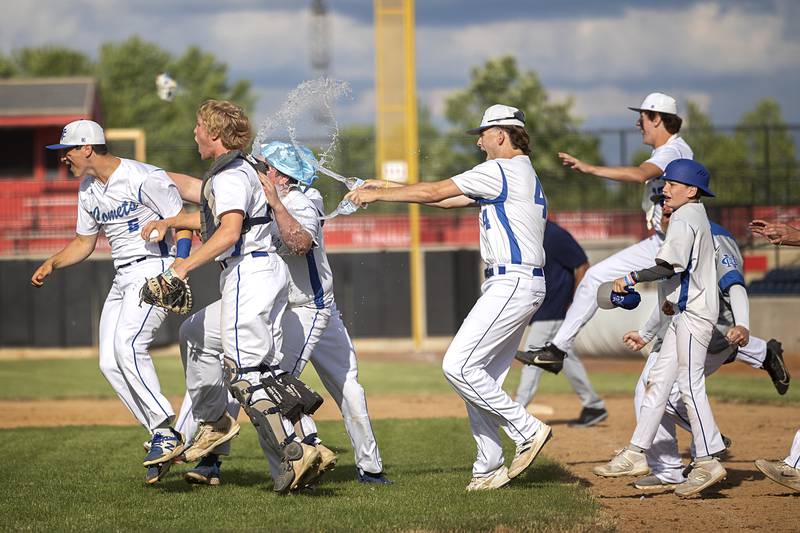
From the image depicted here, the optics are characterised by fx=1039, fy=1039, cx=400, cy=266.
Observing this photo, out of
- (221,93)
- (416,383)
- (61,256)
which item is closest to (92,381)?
(416,383)

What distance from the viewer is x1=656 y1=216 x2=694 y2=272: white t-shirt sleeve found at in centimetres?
634

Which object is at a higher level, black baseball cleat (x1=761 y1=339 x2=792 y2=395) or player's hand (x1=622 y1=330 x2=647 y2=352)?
player's hand (x1=622 y1=330 x2=647 y2=352)

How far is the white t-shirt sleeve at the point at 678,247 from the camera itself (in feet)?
20.8

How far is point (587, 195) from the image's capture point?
98.4 ft

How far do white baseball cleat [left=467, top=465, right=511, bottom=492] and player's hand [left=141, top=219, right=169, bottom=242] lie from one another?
8.38 feet

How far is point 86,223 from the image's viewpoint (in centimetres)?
723

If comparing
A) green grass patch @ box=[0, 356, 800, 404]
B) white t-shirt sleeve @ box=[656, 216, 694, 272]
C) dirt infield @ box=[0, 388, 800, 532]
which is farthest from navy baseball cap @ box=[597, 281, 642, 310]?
green grass patch @ box=[0, 356, 800, 404]

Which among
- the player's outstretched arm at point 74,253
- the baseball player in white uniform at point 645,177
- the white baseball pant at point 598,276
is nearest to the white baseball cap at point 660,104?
the baseball player in white uniform at point 645,177

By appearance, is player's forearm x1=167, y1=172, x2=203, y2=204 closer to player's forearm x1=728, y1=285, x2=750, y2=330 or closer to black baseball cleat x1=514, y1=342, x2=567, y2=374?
black baseball cleat x1=514, y1=342, x2=567, y2=374

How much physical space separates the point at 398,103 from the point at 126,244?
1350 centimetres

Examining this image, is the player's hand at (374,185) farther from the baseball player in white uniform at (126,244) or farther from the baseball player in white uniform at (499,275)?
the baseball player in white uniform at (126,244)

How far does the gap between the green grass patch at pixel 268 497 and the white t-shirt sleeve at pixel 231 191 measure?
5.79 ft

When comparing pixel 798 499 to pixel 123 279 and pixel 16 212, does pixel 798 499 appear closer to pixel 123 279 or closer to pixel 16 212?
pixel 123 279

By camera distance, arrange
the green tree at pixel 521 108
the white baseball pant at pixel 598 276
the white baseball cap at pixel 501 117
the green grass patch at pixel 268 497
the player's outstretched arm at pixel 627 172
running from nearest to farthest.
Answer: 1. the green grass patch at pixel 268 497
2. the white baseball cap at pixel 501 117
3. the player's outstretched arm at pixel 627 172
4. the white baseball pant at pixel 598 276
5. the green tree at pixel 521 108
